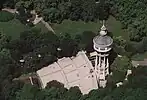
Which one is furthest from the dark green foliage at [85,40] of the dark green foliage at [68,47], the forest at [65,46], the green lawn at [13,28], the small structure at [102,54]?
the green lawn at [13,28]

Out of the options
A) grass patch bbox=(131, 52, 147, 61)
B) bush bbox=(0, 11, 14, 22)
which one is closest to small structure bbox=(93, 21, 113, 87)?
grass patch bbox=(131, 52, 147, 61)

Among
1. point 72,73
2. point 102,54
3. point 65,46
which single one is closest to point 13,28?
point 65,46

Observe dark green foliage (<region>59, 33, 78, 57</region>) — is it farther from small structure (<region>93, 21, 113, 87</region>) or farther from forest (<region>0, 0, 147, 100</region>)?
small structure (<region>93, 21, 113, 87</region>)

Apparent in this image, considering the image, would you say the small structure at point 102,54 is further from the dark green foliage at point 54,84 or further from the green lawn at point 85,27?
the green lawn at point 85,27

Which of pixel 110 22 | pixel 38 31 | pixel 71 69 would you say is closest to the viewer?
pixel 71 69

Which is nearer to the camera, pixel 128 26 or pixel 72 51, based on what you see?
pixel 72 51

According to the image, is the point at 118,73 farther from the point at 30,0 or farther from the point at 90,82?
the point at 30,0

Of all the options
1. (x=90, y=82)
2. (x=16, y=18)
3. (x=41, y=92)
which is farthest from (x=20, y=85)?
(x=16, y=18)
